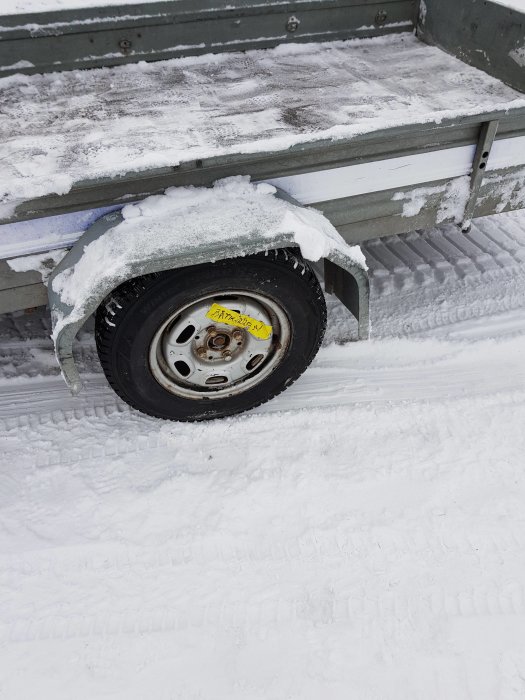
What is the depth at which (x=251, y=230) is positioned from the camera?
221 cm

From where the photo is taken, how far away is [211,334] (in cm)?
260

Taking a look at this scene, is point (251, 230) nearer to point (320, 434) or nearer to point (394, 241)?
point (320, 434)

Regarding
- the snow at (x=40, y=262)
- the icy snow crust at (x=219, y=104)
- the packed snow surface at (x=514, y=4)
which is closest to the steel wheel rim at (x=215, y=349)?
the snow at (x=40, y=262)

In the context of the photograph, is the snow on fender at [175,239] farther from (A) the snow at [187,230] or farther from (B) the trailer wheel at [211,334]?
(B) the trailer wheel at [211,334]

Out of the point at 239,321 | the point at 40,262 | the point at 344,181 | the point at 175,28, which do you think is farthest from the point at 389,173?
the point at 175,28

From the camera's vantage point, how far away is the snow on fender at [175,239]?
2.12m

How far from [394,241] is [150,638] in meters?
2.80

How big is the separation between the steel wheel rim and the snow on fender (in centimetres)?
30

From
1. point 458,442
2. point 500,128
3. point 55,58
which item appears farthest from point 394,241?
point 55,58

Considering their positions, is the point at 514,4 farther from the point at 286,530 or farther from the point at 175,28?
the point at 286,530

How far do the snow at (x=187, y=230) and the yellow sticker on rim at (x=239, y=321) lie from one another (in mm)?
382

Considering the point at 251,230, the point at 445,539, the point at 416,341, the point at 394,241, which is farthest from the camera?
the point at 394,241

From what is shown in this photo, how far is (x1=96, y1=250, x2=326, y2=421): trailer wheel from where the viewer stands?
7.68ft

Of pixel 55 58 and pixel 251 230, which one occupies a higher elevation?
pixel 55 58
